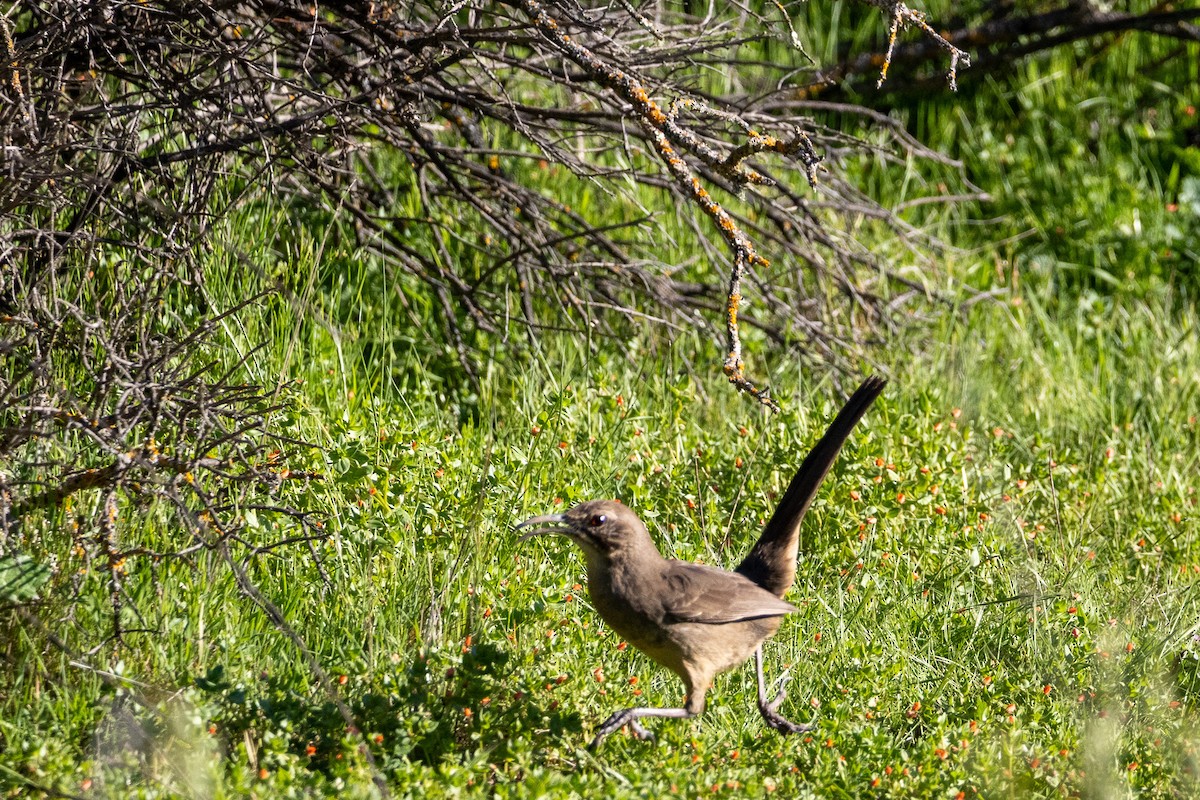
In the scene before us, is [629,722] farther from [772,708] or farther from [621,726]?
[772,708]

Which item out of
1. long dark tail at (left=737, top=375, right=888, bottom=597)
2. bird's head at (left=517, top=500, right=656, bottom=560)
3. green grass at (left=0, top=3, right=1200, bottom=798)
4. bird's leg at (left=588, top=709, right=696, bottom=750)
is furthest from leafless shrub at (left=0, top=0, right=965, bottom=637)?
bird's leg at (left=588, top=709, right=696, bottom=750)

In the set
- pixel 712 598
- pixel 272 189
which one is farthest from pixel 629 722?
pixel 272 189

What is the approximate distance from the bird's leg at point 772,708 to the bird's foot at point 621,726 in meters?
0.45

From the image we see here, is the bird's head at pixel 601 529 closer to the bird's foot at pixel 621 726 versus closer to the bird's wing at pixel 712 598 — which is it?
the bird's wing at pixel 712 598

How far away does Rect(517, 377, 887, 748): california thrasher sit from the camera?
3.81 m

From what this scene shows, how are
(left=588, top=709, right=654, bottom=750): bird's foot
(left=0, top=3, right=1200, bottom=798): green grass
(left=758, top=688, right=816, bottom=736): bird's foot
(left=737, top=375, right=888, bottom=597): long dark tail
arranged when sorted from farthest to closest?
(left=737, top=375, right=888, bottom=597): long dark tail
(left=758, top=688, right=816, bottom=736): bird's foot
(left=588, top=709, right=654, bottom=750): bird's foot
(left=0, top=3, right=1200, bottom=798): green grass

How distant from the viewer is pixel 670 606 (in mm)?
3830

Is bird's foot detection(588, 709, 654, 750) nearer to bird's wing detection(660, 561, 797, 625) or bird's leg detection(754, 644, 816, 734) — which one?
bird's wing detection(660, 561, 797, 625)

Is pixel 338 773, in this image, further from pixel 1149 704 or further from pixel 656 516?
pixel 1149 704

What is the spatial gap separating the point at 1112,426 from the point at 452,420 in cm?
306

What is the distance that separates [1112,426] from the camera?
607 centimetres

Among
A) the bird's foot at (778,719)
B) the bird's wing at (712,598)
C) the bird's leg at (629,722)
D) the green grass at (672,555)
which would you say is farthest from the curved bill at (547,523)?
the bird's foot at (778,719)

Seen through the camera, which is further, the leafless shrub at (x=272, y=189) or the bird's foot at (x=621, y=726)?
the leafless shrub at (x=272, y=189)

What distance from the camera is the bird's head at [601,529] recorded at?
388 cm
